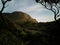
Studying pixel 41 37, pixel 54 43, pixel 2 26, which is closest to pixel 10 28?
pixel 2 26

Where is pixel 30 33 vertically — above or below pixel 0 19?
below

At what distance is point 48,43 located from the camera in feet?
61.1

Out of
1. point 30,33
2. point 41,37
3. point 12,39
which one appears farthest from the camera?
point 30,33

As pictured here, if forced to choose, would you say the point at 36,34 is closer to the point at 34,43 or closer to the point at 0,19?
the point at 34,43

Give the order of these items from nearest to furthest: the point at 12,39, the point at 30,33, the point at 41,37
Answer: the point at 12,39, the point at 41,37, the point at 30,33

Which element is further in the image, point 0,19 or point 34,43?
point 0,19

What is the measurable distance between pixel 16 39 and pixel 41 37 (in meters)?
2.86

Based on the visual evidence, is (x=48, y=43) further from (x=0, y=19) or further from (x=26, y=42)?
(x=0, y=19)

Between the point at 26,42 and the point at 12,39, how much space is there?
1.49 meters

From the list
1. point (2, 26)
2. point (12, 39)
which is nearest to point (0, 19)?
point (2, 26)

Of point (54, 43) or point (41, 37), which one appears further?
point (41, 37)

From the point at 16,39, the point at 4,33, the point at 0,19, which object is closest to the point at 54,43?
the point at 16,39

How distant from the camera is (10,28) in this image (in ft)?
68.7

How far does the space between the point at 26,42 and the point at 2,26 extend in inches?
147
